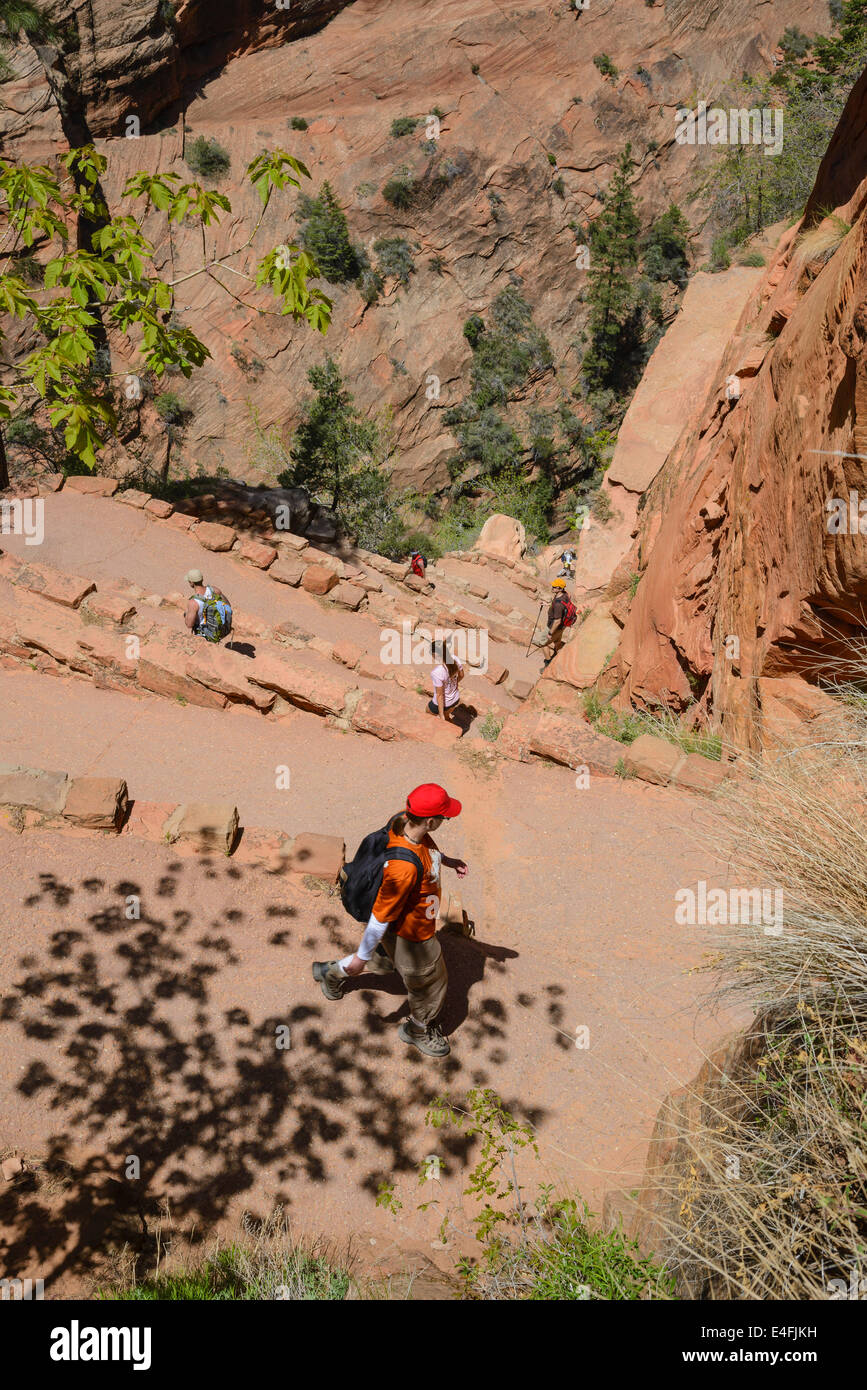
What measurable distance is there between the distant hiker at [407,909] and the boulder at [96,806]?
210cm

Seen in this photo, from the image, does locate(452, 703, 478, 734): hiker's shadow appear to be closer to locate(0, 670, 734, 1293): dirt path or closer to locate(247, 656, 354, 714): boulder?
locate(247, 656, 354, 714): boulder

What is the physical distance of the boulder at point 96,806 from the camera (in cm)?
612

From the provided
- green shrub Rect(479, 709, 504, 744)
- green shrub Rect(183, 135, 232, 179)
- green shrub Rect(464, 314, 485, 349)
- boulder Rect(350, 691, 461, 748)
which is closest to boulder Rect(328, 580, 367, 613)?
green shrub Rect(479, 709, 504, 744)

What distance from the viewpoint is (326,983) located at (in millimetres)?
5258

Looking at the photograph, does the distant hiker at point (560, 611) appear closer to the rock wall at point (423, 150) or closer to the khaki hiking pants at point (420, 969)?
the khaki hiking pants at point (420, 969)

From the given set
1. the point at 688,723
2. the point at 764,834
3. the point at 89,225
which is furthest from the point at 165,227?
the point at 764,834

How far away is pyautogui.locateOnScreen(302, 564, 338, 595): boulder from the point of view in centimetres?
1469

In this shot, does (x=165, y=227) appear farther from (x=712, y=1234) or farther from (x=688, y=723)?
(x=712, y=1234)

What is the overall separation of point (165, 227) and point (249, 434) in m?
11.0

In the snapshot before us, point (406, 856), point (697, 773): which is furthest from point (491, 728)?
point (406, 856)

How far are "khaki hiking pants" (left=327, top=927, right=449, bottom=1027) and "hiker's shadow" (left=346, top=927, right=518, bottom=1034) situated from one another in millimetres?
351

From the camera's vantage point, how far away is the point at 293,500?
1780 centimetres

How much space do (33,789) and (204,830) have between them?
56.1 inches

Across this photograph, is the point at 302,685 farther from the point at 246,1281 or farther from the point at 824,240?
the point at 824,240
